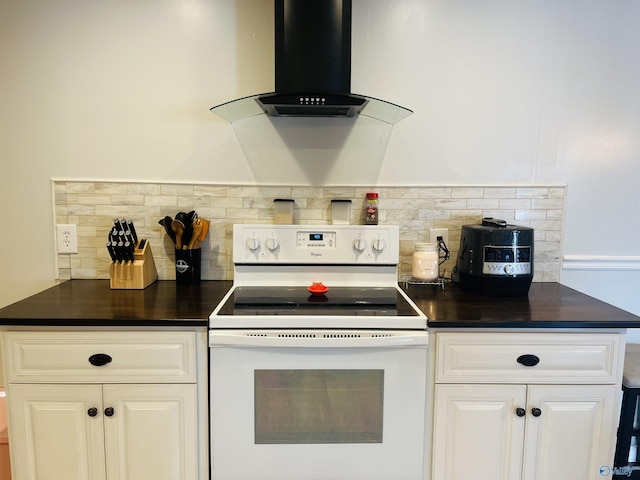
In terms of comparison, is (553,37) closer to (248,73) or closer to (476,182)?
(476,182)

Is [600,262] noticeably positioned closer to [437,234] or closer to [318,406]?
[437,234]

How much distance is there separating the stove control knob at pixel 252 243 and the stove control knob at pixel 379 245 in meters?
0.50

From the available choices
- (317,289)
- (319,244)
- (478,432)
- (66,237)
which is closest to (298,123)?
(319,244)

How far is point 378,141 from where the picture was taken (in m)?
1.88

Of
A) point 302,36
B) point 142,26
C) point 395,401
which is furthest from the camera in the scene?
point 142,26

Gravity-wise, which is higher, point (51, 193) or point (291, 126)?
point (291, 126)

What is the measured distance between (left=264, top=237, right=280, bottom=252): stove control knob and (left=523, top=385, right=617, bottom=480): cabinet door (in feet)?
3.61

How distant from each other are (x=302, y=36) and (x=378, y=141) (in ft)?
1.91

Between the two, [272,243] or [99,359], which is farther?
[272,243]

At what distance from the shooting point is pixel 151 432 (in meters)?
1.37

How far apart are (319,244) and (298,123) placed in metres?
0.58

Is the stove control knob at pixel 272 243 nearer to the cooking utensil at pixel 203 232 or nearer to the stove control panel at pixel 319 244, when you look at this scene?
the stove control panel at pixel 319 244

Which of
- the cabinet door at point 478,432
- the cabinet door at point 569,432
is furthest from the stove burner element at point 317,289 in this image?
the cabinet door at point 569,432

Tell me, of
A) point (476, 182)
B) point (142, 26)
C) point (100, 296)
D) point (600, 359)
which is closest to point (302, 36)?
point (142, 26)
